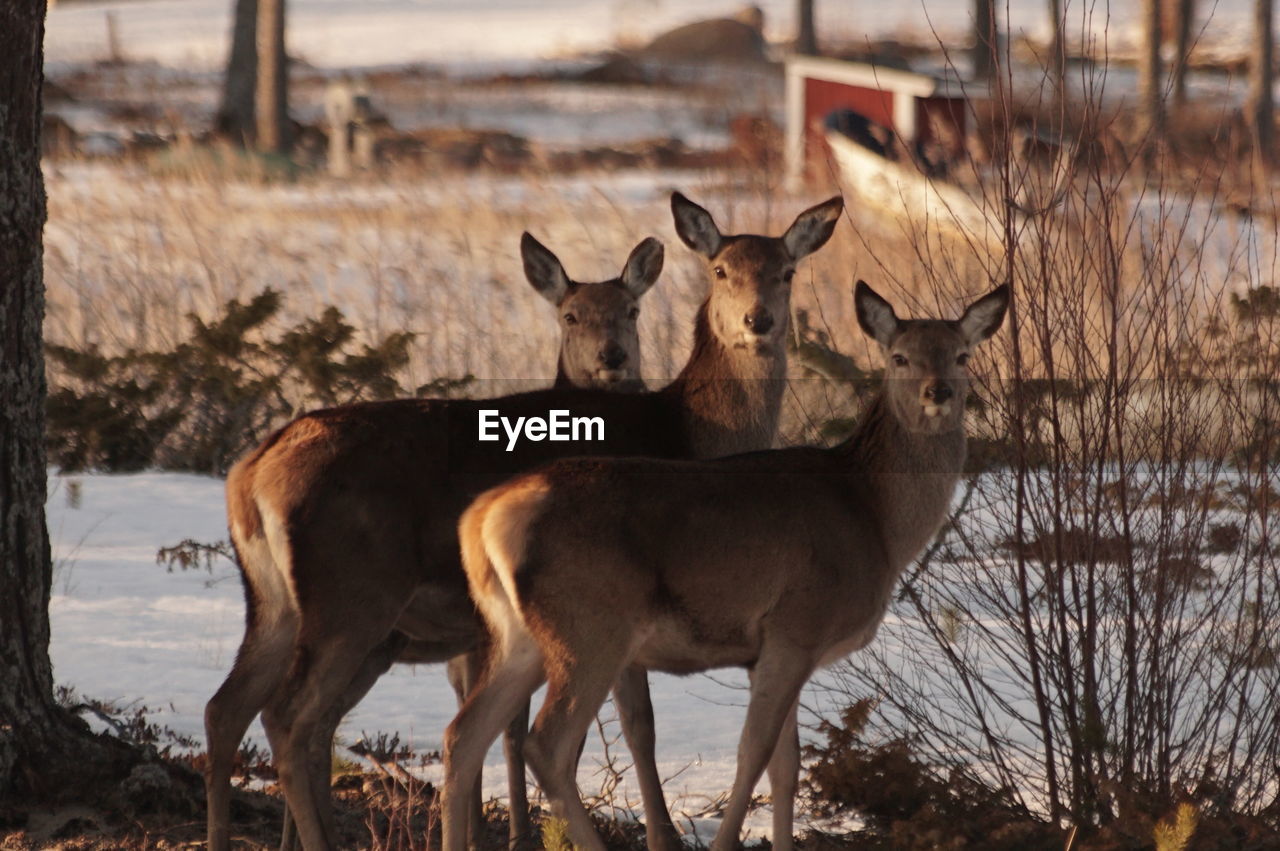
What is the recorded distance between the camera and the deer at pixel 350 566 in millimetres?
5836

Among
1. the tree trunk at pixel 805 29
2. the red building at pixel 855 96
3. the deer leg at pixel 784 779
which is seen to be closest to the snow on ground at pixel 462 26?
the tree trunk at pixel 805 29

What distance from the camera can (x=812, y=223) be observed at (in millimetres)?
6980

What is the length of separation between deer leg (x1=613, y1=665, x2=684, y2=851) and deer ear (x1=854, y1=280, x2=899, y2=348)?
1.42 m

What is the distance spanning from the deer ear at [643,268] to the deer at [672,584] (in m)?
1.89

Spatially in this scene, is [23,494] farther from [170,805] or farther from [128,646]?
[128,646]

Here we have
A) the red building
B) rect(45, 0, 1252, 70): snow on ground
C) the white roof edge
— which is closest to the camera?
the white roof edge

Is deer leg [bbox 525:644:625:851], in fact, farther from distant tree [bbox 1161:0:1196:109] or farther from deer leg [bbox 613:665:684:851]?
distant tree [bbox 1161:0:1196:109]

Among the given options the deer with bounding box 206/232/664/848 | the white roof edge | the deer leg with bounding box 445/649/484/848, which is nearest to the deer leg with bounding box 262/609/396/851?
the deer leg with bounding box 445/649/484/848

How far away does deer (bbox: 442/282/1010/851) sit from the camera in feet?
17.4

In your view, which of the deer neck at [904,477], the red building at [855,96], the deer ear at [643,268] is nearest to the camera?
the deer neck at [904,477]

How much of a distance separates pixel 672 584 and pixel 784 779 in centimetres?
95

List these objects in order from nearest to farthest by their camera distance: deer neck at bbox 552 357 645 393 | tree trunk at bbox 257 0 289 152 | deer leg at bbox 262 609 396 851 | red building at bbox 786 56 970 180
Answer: deer leg at bbox 262 609 396 851 → deer neck at bbox 552 357 645 393 → red building at bbox 786 56 970 180 → tree trunk at bbox 257 0 289 152

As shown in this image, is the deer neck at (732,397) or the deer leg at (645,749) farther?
the deer neck at (732,397)

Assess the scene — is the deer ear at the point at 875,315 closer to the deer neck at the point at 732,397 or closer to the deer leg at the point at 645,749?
the deer neck at the point at 732,397
